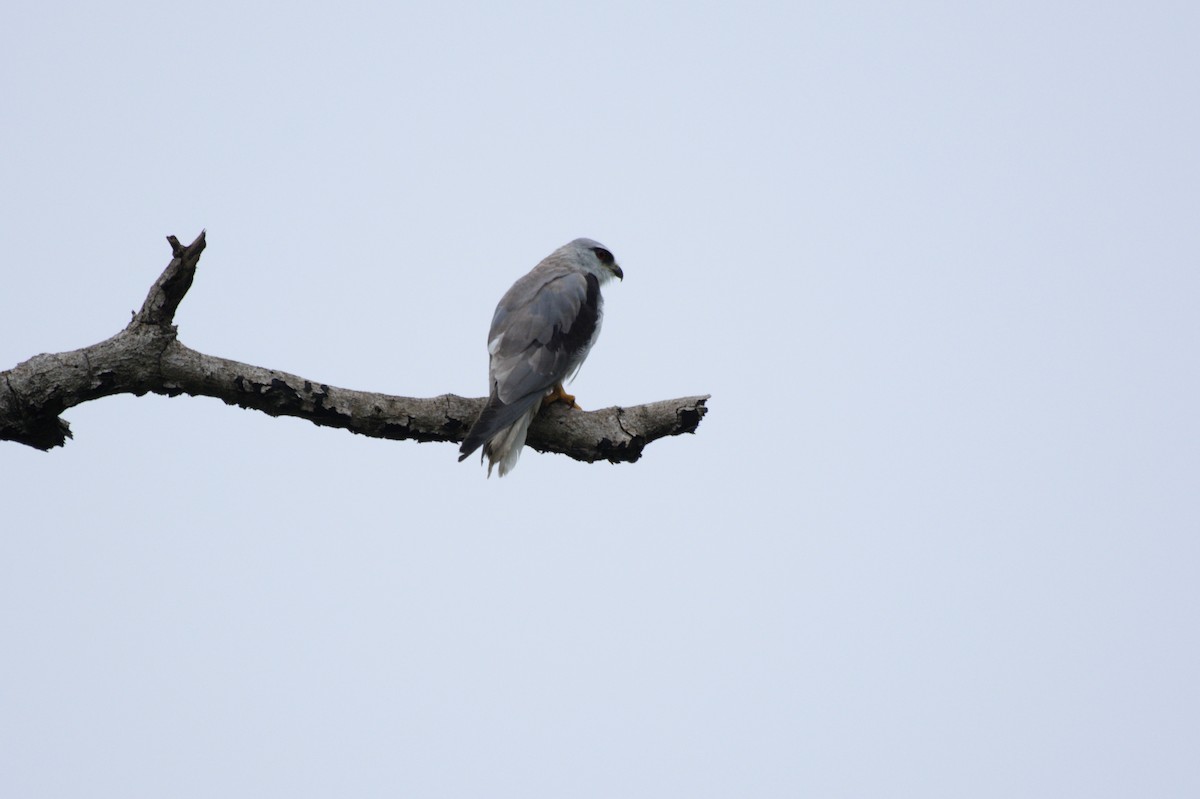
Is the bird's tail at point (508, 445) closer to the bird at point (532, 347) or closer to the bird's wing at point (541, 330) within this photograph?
the bird at point (532, 347)

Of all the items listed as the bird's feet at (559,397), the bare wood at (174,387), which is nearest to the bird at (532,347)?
the bird's feet at (559,397)

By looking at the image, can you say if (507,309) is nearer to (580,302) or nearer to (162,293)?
(580,302)

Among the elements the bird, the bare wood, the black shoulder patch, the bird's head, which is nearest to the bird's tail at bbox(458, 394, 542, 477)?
the bird

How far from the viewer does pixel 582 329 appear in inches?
245

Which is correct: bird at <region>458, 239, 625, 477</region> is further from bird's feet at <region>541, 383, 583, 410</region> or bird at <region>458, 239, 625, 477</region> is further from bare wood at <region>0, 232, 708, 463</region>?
bare wood at <region>0, 232, 708, 463</region>

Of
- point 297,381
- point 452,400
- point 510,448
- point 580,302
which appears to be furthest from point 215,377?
point 580,302

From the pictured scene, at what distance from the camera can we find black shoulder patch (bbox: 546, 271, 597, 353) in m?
6.00

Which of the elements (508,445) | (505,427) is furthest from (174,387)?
(508,445)

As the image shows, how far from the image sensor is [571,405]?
19.6ft

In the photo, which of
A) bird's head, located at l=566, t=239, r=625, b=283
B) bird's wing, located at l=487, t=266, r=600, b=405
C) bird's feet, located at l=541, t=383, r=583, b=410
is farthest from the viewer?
bird's head, located at l=566, t=239, r=625, b=283

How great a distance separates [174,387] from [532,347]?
2.09m

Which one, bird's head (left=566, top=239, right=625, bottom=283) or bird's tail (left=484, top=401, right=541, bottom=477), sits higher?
bird's head (left=566, top=239, right=625, bottom=283)

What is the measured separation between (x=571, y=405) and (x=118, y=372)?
2571 mm

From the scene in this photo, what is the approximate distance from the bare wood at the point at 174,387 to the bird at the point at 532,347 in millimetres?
267
